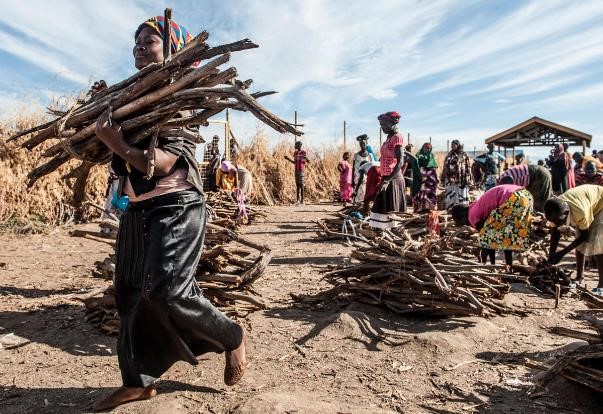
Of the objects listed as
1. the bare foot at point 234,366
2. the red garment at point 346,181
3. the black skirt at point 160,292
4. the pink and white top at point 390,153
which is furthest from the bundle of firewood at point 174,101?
the red garment at point 346,181

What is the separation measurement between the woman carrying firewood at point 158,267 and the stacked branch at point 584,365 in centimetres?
177

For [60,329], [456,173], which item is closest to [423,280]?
[60,329]

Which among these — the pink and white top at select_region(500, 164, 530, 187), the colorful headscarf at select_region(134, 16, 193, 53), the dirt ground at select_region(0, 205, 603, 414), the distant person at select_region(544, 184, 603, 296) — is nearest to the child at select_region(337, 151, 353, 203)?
the pink and white top at select_region(500, 164, 530, 187)

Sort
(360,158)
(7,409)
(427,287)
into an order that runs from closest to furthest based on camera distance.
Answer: (7,409) → (427,287) → (360,158)

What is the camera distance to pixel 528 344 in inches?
129

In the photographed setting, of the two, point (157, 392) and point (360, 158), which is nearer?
point (157, 392)

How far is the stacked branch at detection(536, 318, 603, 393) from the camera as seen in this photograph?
7.38ft

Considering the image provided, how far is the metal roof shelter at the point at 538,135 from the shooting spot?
20281 millimetres

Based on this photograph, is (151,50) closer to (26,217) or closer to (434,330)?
(434,330)

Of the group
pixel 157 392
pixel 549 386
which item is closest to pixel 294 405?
pixel 157 392

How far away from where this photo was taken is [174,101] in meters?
2.22

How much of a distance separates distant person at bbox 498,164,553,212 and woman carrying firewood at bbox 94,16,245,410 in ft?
15.9

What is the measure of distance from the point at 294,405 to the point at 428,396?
81 centimetres

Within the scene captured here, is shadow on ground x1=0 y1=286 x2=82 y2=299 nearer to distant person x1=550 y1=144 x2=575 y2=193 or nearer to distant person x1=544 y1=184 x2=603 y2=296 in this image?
distant person x1=544 y1=184 x2=603 y2=296
